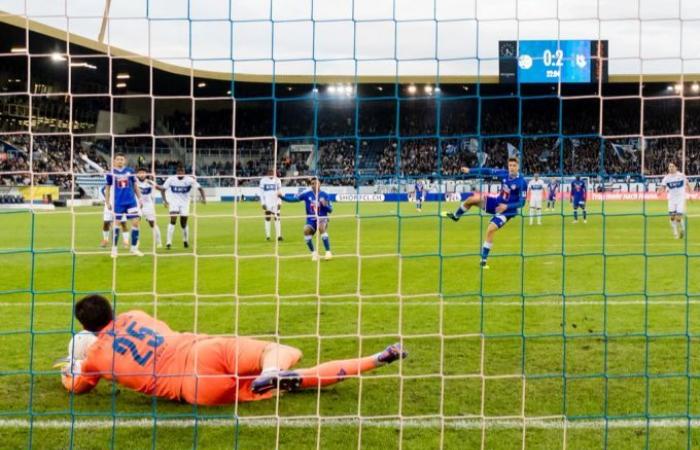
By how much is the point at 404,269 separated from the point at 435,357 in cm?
628

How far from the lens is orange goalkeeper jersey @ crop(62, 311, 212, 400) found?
5492mm

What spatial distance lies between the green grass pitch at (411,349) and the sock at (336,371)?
0.16 meters

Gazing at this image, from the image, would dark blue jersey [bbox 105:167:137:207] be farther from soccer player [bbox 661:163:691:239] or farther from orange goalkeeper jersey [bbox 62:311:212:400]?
soccer player [bbox 661:163:691:239]

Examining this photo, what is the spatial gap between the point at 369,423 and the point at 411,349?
2.09 m

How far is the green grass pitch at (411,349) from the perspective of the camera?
16.5ft

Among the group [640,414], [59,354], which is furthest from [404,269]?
[640,414]

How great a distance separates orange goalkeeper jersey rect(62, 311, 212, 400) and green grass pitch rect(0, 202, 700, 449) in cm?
19

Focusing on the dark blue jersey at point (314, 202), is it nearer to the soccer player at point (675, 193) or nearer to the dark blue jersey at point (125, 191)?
the dark blue jersey at point (125, 191)

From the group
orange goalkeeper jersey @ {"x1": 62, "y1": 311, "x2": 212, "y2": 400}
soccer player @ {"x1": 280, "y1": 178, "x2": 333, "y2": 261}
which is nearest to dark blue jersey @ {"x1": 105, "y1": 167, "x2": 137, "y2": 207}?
soccer player @ {"x1": 280, "y1": 178, "x2": 333, "y2": 261}

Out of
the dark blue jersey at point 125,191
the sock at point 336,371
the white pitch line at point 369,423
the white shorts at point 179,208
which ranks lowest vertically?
the white pitch line at point 369,423

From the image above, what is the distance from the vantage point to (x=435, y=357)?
6945mm

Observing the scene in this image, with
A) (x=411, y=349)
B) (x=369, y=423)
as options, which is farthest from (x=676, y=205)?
(x=369, y=423)

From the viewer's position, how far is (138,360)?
552 cm

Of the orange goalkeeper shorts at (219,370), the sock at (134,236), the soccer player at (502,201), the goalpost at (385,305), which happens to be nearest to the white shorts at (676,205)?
the goalpost at (385,305)
